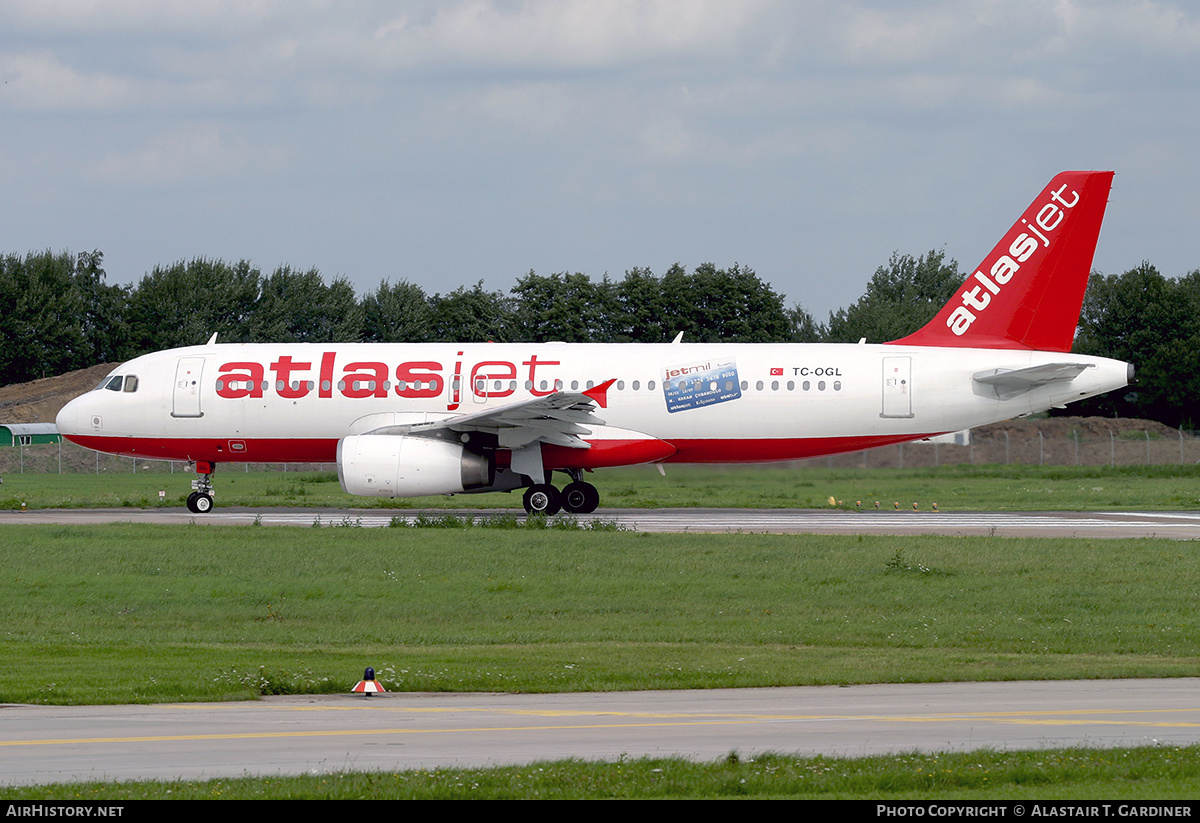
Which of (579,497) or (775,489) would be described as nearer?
(579,497)

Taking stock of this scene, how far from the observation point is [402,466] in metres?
30.0

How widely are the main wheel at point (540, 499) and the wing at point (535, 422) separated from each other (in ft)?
3.47

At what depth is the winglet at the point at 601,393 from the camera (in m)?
30.3

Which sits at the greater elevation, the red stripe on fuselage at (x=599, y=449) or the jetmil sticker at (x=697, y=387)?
the jetmil sticker at (x=697, y=387)

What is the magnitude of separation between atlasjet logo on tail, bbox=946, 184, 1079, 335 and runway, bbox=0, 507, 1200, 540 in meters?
4.84

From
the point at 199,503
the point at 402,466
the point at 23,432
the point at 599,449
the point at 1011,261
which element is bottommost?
the point at 199,503

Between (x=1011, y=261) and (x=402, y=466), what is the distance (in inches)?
602

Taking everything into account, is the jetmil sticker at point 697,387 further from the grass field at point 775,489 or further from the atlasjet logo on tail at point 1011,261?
the atlasjet logo on tail at point 1011,261

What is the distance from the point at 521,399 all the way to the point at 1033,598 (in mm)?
15485

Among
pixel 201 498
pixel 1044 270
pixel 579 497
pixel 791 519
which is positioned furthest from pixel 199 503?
pixel 1044 270

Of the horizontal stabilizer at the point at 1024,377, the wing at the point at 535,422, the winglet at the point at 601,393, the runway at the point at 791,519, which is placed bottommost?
the runway at the point at 791,519

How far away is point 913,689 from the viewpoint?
516 inches

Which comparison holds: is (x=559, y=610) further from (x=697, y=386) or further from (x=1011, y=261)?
(x=1011, y=261)

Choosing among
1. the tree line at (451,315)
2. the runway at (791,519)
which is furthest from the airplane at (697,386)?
the tree line at (451,315)
